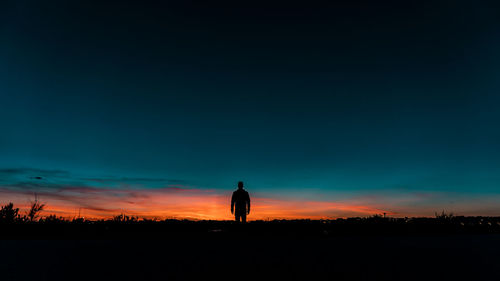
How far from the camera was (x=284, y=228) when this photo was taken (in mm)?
9570

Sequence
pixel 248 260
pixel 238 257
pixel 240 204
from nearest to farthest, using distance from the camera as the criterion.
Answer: pixel 248 260, pixel 238 257, pixel 240 204

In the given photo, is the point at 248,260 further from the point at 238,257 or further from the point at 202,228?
the point at 202,228

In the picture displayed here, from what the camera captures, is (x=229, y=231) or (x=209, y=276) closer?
(x=209, y=276)

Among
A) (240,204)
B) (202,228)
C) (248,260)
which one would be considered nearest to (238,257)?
(248,260)

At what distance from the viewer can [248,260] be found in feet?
18.0

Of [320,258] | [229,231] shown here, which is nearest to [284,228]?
[229,231]

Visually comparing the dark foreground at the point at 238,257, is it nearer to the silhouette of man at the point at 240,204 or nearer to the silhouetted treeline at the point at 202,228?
the silhouetted treeline at the point at 202,228

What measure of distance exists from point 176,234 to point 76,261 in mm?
3763

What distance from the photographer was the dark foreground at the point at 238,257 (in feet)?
14.6

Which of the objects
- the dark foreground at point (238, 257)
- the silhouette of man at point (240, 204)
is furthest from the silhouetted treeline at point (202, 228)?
the silhouette of man at point (240, 204)

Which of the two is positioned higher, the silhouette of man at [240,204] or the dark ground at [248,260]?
the silhouette of man at [240,204]

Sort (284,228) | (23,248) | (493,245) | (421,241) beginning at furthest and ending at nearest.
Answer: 1. (284,228)
2. (421,241)
3. (493,245)
4. (23,248)

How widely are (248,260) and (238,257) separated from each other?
0.34 meters

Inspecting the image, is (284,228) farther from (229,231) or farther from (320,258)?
(320,258)
